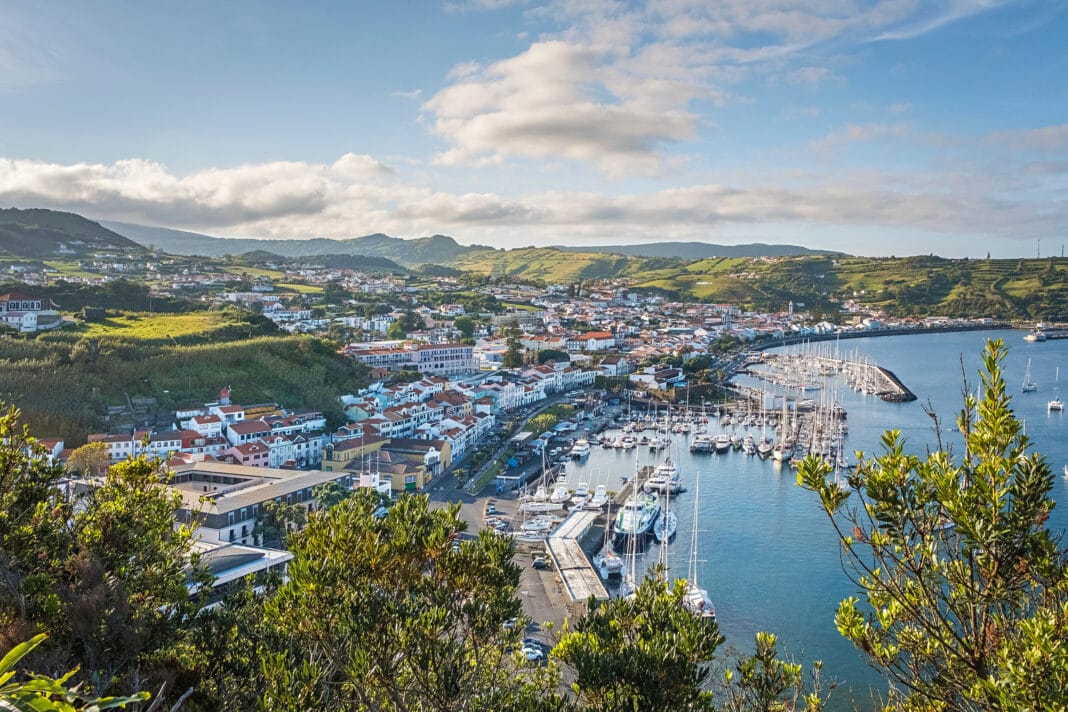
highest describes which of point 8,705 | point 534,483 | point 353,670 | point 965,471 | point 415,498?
point 965,471

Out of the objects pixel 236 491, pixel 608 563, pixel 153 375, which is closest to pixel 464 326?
pixel 153 375

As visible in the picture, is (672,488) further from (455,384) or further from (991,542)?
(991,542)

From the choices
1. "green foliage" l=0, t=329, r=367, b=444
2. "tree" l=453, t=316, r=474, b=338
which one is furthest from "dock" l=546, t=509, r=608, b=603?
"tree" l=453, t=316, r=474, b=338

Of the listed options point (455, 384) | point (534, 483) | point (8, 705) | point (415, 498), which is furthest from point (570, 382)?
point (8, 705)

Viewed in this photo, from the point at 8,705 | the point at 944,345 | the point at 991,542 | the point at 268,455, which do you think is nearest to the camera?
the point at 8,705

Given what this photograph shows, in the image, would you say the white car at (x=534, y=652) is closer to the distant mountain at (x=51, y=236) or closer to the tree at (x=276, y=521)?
the tree at (x=276, y=521)

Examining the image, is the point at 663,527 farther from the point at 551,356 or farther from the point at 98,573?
the point at 551,356

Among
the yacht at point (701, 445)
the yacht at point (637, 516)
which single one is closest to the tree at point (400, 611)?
the yacht at point (637, 516)
